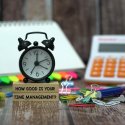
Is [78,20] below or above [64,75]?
above

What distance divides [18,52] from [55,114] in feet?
1.43

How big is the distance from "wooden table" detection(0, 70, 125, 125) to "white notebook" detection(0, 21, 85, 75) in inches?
11.5

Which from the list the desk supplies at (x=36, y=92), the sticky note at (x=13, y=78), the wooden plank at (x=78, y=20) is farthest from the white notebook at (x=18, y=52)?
the desk supplies at (x=36, y=92)

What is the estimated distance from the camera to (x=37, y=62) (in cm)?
74

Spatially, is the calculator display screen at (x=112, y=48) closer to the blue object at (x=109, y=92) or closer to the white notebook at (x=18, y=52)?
the white notebook at (x=18, y=52)

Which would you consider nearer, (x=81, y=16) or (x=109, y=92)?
(x=109, y=92)

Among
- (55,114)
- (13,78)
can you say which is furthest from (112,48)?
(55,114)

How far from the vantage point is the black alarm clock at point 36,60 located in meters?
0.73

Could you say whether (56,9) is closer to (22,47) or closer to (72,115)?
(22,47)

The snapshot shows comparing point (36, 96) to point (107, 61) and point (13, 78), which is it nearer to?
point (13, 78)

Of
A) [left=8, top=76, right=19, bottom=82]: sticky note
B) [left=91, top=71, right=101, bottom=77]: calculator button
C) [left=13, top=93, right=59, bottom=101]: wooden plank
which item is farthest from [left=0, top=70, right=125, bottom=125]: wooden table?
[left=91, top=71, right=101, bottom=77]: calculator button

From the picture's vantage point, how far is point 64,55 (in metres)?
1.11

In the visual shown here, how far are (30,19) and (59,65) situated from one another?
32 cm

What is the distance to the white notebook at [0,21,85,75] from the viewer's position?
1.00 metres
